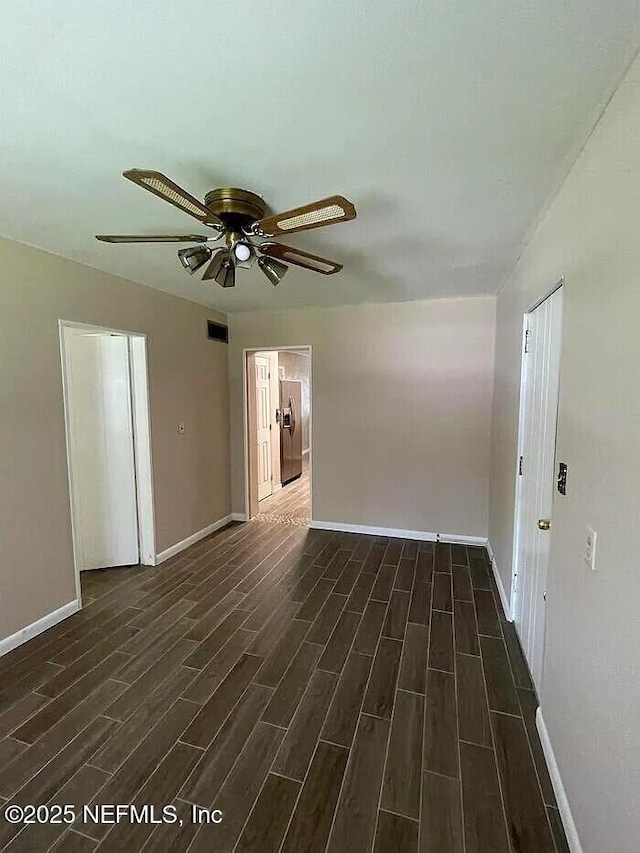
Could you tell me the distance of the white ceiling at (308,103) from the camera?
3.27 feet

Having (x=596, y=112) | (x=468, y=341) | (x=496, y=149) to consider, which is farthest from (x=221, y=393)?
(x=596, y=112)

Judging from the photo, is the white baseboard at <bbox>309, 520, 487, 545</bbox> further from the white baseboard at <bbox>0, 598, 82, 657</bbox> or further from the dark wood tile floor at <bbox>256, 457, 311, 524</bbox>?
the white baseboard at <bbox>0, 598, 82, 657</bbox>

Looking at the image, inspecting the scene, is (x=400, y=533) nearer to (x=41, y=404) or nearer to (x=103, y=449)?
(x=103, y=449)

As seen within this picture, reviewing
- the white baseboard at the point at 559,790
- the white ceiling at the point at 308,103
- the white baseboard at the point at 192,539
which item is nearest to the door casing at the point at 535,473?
the white baseboard at the point at 559,790

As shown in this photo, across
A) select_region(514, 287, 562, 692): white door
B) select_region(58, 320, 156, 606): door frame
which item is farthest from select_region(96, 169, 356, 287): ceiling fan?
select_region(58, 320, 156, 606): door frame

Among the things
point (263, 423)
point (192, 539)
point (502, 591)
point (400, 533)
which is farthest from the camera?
point (263, 423)

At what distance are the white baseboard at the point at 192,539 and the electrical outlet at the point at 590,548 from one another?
3368 millimetres

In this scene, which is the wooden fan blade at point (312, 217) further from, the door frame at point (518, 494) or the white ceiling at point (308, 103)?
the door frame at point (518, 494)

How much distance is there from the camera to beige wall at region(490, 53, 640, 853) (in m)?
1.05

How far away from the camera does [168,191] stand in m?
1.41

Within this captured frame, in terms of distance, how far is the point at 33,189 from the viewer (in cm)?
183

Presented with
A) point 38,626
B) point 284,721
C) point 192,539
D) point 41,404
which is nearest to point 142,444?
point 41,404

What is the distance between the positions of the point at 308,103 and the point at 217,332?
11.0ft

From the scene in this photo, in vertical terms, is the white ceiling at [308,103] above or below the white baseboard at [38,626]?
above
